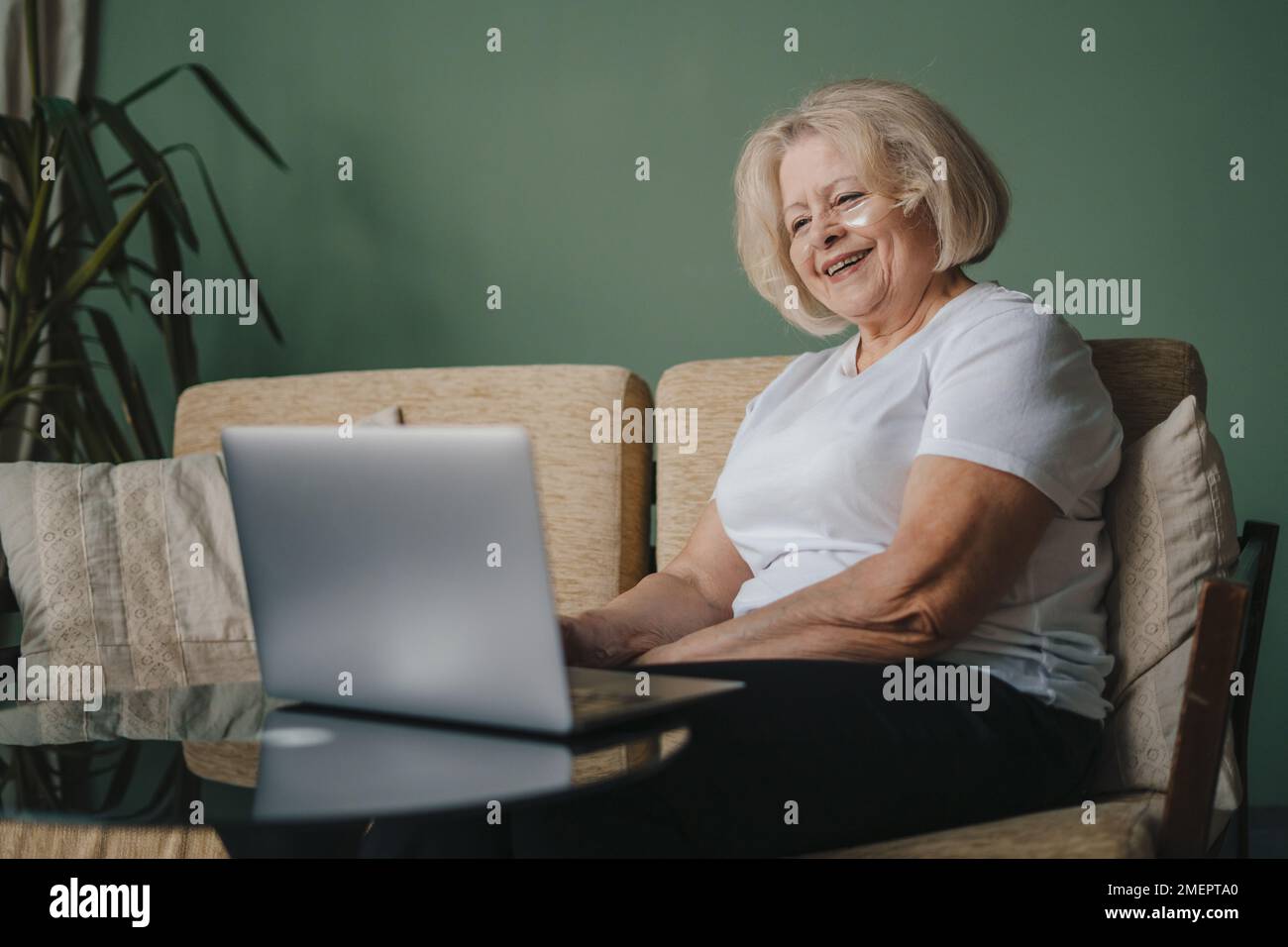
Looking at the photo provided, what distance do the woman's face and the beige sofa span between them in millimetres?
252

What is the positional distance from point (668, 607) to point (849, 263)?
459mm

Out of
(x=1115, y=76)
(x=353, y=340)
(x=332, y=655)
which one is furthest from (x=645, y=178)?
(x=332, y=655)

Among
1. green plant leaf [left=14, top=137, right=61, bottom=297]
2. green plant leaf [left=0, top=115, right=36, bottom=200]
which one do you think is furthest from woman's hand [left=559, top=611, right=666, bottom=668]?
green plant leaf [left=0, top=115, right=36, bottom=200]

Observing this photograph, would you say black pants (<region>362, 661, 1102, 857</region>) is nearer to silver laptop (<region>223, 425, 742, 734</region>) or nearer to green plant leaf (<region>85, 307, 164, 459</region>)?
silver laptop (<region>223, 425, 742, 734</region>)

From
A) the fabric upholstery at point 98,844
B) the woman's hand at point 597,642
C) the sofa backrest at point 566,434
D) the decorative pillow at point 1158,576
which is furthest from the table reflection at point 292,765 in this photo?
the sofa backrest at point 566,434

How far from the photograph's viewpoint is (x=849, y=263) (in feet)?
4.64

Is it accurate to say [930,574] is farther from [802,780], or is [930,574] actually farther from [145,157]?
[145,157]

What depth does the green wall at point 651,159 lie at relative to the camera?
225cm

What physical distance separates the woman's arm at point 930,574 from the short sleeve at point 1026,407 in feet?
0.07

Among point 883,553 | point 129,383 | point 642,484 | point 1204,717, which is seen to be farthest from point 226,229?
point 1204,717

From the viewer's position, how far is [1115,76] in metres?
2.29

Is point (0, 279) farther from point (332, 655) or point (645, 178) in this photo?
point (332, 655)
